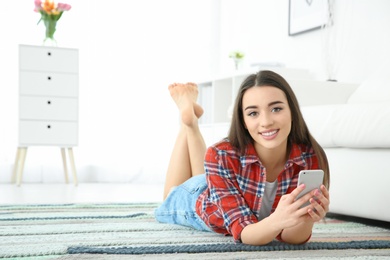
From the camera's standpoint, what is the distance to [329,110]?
2.11 metres

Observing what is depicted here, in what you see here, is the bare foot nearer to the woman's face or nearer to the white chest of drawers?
the woman's face

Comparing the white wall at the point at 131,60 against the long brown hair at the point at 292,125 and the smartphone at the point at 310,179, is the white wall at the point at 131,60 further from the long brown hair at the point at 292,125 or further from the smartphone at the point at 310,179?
the smartphone at the point at 310,179

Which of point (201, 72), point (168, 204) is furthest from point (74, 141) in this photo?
point (168, 204)

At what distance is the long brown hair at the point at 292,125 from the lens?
139cm

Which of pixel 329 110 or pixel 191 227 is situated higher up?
pixel 329 110

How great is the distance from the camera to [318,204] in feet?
4.02

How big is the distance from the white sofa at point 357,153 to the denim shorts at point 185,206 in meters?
0.59

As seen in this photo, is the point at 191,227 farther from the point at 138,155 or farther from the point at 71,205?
the point at 138,155

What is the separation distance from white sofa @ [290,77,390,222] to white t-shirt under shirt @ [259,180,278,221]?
1.75 ft

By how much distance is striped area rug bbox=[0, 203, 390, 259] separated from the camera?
1.32 metres

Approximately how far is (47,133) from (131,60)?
3.67 feet

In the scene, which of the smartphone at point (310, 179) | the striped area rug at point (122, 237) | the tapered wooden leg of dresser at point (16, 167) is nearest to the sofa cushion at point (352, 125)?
the striped area rug at point (122, 237)

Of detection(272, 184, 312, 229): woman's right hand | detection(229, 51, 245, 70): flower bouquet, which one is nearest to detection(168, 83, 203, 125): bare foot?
detection(272, 184, 312, 229): woman's right hand

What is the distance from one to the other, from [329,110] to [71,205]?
1.24m
